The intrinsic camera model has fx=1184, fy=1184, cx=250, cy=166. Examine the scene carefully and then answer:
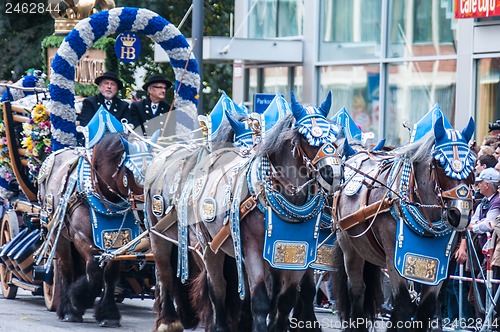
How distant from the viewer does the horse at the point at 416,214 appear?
8.67m

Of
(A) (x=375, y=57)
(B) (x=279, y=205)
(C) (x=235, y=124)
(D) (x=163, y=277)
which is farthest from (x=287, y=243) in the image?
(A) (x=375, y=57)

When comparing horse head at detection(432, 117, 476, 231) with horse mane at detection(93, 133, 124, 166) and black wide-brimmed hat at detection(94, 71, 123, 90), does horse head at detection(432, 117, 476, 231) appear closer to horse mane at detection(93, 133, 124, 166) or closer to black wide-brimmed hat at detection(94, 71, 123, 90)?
horse mane at detection(93, 133, 124, 166)

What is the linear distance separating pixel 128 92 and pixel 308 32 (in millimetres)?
6939

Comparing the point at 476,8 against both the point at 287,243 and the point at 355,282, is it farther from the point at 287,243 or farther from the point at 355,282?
the point at 287,243

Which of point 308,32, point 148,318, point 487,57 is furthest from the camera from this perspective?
point 308,32

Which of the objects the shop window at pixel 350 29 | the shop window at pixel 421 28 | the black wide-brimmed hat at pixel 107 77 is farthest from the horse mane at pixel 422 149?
the shop window at pixel 350 29

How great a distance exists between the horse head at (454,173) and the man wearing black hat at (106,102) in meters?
4.70

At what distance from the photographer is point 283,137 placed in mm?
8672

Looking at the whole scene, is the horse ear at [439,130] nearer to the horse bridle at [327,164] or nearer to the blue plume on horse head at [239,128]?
the horse bridle at [327,164]

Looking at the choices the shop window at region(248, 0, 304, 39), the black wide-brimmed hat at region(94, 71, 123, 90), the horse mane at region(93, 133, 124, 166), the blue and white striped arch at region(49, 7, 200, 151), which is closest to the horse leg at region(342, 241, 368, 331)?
the horse mane at region(93, 133, 124, 166)

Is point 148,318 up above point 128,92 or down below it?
below

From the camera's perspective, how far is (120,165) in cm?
1117

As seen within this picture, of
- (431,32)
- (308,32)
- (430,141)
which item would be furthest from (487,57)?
(430,141)

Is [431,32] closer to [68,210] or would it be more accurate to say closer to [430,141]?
[68,210]
